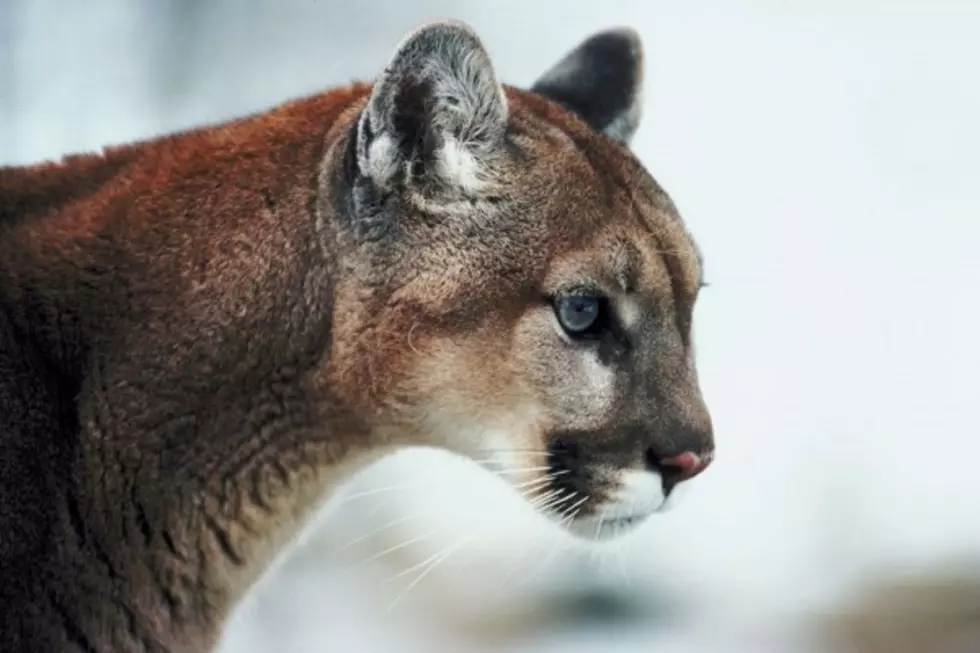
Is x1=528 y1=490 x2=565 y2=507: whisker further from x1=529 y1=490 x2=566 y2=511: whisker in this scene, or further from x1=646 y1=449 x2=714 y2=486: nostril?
x1=646 y1=449 x2=714 y2=486: nostril

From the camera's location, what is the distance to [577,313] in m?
1.72

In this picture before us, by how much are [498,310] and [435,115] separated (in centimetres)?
27

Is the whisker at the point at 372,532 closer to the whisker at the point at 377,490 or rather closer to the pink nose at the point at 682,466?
the whisker at the point at 377,490

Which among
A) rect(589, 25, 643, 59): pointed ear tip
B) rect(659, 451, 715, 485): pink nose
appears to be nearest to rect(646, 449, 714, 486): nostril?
rect(659, 451, 715, 485): pink nose

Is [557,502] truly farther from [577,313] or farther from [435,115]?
[435,115]

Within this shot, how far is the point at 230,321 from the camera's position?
172cm

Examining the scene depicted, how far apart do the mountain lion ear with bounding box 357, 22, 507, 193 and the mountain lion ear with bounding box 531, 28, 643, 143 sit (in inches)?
14.6

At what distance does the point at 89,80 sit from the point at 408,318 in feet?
3.65

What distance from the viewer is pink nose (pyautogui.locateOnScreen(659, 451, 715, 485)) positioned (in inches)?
68.1

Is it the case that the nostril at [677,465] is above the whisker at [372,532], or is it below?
below

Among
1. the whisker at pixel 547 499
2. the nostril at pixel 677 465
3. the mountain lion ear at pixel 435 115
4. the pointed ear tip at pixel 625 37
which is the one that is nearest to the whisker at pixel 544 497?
the whisker at pixel 547 499

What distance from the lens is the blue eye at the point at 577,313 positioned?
5.61 feet

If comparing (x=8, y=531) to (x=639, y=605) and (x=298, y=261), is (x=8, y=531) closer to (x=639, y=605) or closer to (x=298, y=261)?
(x=298, y=261)

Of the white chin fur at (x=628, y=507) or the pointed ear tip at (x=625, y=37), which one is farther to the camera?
the pointed ear tip at (x=625, y=37)
